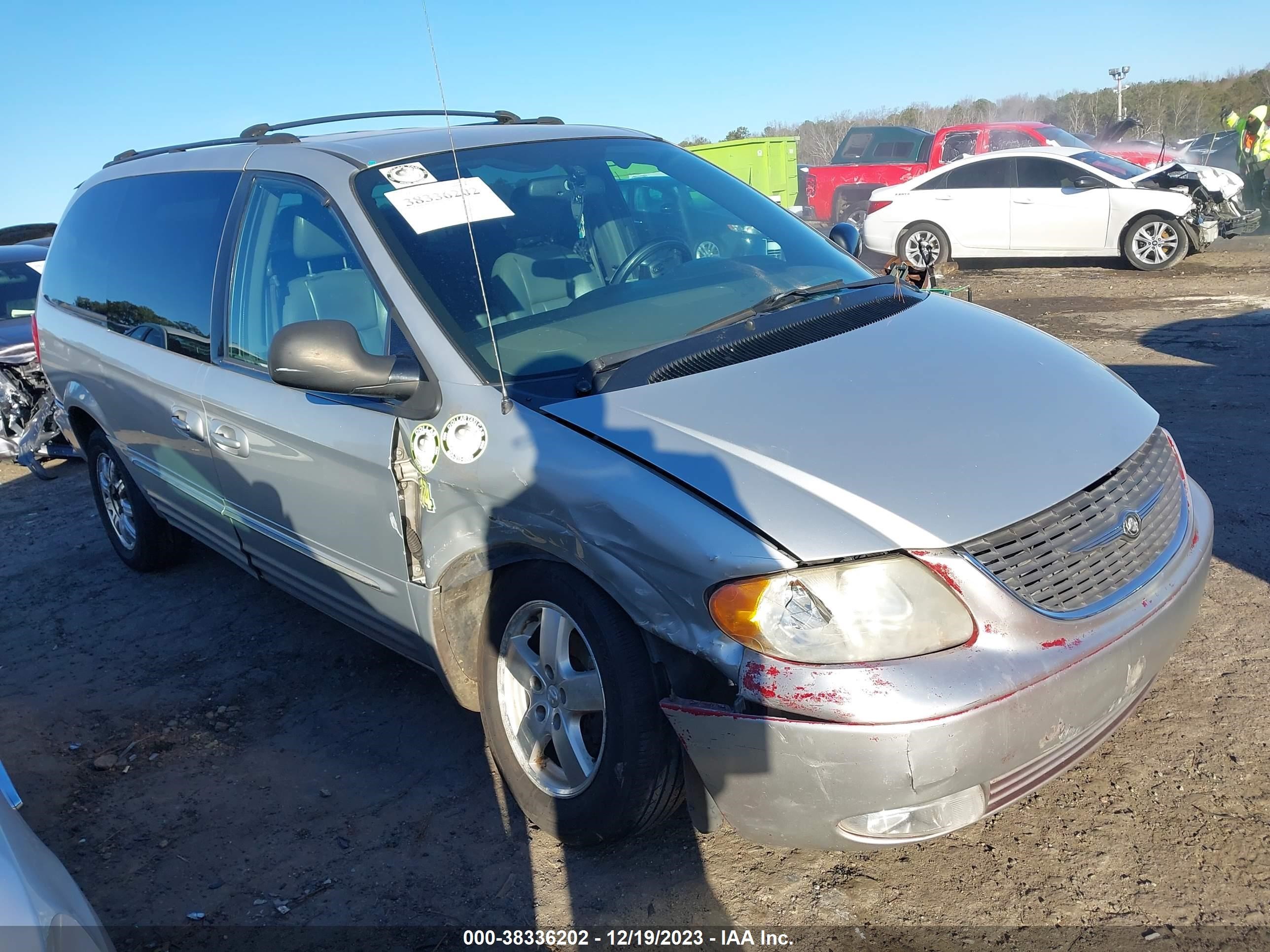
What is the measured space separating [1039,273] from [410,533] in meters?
12.4

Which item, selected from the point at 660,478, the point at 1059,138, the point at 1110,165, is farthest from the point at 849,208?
the point at 660,478

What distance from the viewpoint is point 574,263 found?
3.26m

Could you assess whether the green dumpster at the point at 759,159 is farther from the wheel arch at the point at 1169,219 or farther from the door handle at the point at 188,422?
the door handle at the point at 188,422

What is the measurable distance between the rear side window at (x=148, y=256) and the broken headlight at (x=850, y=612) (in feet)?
8.36

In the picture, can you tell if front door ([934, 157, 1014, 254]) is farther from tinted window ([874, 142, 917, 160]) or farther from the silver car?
the silver car

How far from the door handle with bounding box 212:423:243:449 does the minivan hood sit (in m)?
1.52

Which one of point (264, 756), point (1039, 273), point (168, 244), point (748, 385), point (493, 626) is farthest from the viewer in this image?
point (1039, 273)

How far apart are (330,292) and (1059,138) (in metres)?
14.4

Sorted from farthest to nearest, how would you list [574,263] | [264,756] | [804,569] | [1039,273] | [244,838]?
[1039,273] → [264,756] → [574,263] → [244,838] → [804,569]

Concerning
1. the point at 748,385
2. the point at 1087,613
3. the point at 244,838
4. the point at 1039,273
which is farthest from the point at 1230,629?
the point at 1039,273

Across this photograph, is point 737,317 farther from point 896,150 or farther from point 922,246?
point 896,150

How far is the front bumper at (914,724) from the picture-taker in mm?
2061

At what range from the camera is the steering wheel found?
328 centimetres

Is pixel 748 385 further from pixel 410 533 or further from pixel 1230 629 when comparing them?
pixel 1230 629
